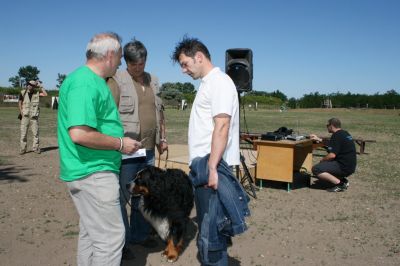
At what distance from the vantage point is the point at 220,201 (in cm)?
280

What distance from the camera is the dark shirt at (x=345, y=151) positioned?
7.18m

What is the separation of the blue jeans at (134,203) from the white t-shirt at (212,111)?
1.14 metres

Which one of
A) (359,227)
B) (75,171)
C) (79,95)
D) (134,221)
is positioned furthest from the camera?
(359,227)

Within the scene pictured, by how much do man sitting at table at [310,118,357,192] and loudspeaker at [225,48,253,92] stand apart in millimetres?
1821

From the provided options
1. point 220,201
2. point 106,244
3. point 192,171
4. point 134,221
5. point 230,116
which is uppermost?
point 230,116

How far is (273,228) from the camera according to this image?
520 cm

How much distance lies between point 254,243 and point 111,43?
3098 mm

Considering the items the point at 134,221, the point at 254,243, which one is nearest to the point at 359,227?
the point at 254,243

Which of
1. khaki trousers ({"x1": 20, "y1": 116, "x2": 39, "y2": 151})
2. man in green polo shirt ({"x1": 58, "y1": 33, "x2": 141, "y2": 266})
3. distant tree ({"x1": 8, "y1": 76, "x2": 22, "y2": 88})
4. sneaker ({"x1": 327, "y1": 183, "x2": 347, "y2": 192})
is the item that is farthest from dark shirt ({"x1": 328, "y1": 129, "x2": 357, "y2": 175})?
distant tree ({"x1": 8, "y1": 76, "x2": 22, "y2": 88})

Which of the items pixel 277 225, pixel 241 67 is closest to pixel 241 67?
pixel 241 67

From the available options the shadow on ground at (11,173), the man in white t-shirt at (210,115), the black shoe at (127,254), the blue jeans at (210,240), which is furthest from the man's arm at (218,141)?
the shadow on ground at (11,173)

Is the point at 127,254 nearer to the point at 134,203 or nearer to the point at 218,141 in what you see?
the point at 134,203

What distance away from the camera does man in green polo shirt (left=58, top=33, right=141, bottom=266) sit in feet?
7.80

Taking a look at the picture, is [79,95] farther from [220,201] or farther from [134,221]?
[134,221]
